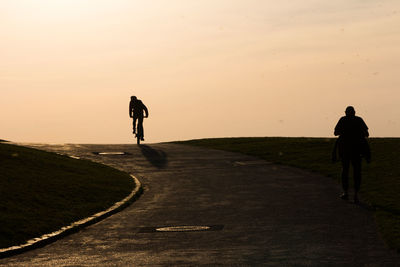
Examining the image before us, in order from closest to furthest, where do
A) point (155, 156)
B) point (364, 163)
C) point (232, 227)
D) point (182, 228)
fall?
1. point (232, 227)
2. point (182, 228)
3. point (364, 163)
4. point (155, 156)

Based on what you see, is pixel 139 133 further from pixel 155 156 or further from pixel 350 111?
pixel 350 111

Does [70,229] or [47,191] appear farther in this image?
[47,191]

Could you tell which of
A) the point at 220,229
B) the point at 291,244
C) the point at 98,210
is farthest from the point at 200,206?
the point at 291,244

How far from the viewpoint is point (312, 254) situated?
1159cm

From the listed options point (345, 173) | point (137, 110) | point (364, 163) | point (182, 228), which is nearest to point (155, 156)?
point (137, 110)

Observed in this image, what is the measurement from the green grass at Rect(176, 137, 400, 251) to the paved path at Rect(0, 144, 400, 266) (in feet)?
1.41

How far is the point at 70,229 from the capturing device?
15.4 m

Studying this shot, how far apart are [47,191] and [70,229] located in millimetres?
4845

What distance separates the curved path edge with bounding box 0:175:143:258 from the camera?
42.8 ft

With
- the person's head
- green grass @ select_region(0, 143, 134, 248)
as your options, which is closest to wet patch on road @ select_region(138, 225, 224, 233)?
green grass @ select_region(0, 143, 134, 248)

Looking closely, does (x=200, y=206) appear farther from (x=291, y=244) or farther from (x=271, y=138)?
(x=271, y=138)

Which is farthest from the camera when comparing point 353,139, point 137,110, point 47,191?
point 137,110

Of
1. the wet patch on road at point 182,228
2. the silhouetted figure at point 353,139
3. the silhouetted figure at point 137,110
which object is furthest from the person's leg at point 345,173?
the silhouetted figure at point 137,110

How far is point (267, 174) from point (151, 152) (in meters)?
8.97
